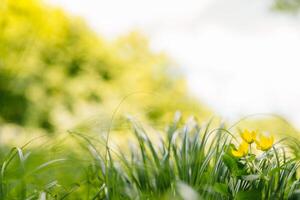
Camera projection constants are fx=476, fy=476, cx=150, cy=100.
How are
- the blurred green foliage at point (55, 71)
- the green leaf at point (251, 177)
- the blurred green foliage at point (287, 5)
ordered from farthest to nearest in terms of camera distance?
the blurred green foliage at point (55, 71), the blurred green foliage at point (287, 5), the green leaf at point (251, 177)

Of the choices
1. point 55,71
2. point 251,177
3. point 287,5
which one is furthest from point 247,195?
point 55,71

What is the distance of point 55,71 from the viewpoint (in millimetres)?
8523

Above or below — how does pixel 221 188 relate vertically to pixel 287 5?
below

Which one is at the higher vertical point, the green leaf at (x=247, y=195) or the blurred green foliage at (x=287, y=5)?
the blurred green foliage at (x=287, y=5)

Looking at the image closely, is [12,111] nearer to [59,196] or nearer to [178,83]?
[178,83]

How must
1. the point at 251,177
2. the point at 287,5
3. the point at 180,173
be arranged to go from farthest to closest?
the point at 287,5 → the point at 180,173 → the point at 251,177

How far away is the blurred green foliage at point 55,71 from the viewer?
316 inches

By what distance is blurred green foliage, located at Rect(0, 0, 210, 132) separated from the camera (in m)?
8.04

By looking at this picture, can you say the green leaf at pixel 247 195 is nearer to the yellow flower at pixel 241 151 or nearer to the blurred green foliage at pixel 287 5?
the yellow flower at pixel 241 151

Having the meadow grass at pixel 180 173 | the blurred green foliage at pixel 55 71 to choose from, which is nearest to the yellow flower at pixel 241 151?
the meadow grass at pixel 180 173

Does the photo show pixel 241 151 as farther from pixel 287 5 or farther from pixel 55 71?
pixel 55 71

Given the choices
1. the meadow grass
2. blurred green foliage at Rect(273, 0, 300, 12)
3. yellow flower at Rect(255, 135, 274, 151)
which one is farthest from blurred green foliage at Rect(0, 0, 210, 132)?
yellow flower at Rect(255, 135, 274, 151)

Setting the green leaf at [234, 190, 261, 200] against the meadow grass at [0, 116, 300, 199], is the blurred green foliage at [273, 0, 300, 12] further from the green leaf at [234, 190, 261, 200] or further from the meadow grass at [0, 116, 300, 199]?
the green leaf at [234, 190, 261, 200]

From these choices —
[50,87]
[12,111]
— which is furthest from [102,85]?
[12,111]
